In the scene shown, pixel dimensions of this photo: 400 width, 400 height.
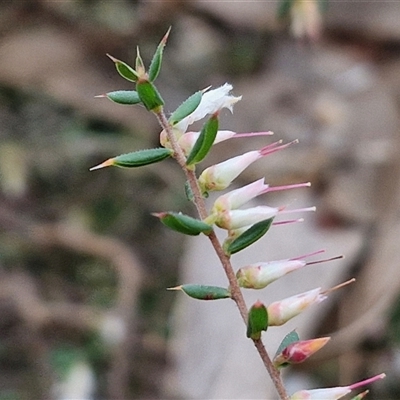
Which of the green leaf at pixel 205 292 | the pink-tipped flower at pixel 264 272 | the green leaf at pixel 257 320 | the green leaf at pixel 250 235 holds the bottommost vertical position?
the green leaf at pixel 257 320

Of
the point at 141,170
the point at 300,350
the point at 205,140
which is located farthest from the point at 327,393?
the point at 141,170

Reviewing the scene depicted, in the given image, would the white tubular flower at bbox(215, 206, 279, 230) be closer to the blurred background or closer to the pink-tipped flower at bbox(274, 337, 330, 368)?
the pink-tipped flower at bbox(274, 337, 330, 368)

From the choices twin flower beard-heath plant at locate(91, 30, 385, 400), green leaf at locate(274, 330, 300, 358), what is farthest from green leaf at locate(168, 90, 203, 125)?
green leaf at locate(274, 330, 300, 358)

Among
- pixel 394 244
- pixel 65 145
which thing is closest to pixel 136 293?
pixel 65 145

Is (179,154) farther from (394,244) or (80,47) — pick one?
(80,47)

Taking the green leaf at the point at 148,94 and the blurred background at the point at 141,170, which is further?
the blurred background at the point at 141,170

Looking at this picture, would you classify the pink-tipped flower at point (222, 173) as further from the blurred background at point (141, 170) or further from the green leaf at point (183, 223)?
the blurred background at point (141, 170)

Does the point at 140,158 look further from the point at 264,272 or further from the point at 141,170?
the point at 141,170

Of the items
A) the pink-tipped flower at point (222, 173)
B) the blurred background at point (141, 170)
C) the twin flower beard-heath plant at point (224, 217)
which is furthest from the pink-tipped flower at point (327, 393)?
the blurred background at point (141, 170)
